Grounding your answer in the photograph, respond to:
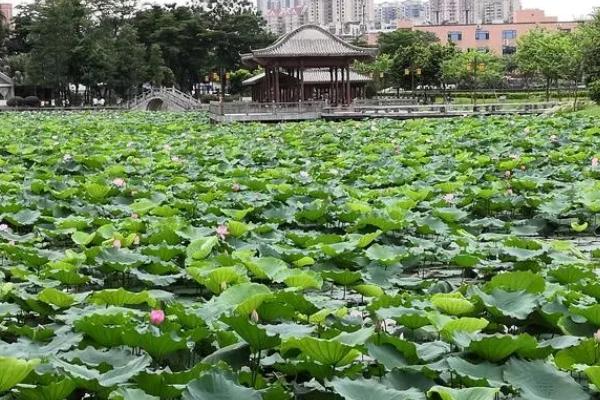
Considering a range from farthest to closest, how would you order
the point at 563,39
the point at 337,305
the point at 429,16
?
the point at 429,16 → the point at 563,39 → the point at 337,305

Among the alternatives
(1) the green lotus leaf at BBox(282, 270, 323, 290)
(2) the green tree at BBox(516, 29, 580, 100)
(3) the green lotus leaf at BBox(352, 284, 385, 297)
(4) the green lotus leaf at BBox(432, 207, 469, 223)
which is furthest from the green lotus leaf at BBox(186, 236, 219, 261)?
(2) the green tree at BBox(516, 29, 580, 100)

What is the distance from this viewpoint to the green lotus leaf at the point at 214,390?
1854mm

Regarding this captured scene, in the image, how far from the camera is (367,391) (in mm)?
1941

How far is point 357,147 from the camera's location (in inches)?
452

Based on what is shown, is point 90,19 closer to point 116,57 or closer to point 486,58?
point 116,57

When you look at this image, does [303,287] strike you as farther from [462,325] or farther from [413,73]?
[413,73]

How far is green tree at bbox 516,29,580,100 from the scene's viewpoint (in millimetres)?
40906

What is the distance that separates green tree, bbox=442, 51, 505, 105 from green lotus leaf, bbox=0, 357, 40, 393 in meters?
47.9

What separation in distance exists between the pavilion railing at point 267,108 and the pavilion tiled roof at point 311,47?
14.2ft

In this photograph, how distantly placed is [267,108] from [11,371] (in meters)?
25.1

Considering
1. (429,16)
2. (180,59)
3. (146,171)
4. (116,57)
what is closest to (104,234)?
(146,171)

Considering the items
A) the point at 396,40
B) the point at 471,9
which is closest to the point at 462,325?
the point at 396,40

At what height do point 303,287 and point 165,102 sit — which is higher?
point 165,102

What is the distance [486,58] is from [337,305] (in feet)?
175
